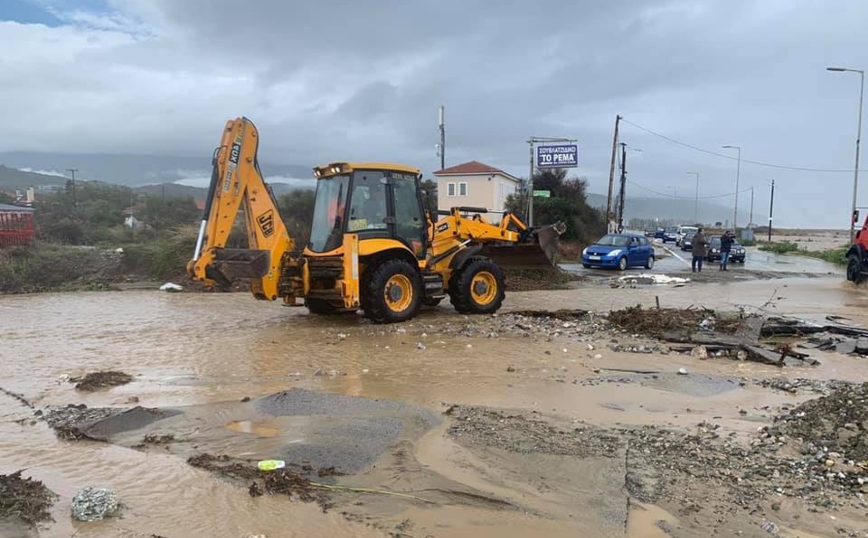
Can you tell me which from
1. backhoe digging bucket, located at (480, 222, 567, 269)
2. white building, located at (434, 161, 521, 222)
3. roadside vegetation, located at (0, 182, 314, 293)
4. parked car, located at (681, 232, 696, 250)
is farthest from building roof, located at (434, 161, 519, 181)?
backhoe digging bucket, located at (480, 222, 567, 269)

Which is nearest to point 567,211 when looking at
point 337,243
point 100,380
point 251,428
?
point 337,243

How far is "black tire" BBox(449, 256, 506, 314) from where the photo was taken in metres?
12.7

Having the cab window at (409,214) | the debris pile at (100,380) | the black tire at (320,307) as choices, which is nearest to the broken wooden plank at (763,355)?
the cab window at (409,214)

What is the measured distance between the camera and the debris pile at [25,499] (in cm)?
387

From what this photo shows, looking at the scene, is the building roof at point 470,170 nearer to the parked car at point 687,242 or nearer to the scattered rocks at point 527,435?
the parked car at point 687,242

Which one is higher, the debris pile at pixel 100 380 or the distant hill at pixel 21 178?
the distant hill at pixel 21 178

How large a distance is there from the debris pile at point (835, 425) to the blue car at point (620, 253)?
2060 cm

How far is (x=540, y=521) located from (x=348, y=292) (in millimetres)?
7033

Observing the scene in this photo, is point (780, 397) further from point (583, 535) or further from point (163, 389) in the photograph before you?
point (163, 389)

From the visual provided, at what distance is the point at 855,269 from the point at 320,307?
700 inches

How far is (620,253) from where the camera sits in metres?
26.9

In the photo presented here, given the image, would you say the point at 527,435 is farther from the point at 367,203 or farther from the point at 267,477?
the point at 367,203

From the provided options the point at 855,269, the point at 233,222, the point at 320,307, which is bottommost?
the point at 320,307

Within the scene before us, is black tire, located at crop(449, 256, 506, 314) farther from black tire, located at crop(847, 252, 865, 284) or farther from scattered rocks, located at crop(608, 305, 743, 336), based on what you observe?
black tire, located at crop(847, 252, 865, 284)
